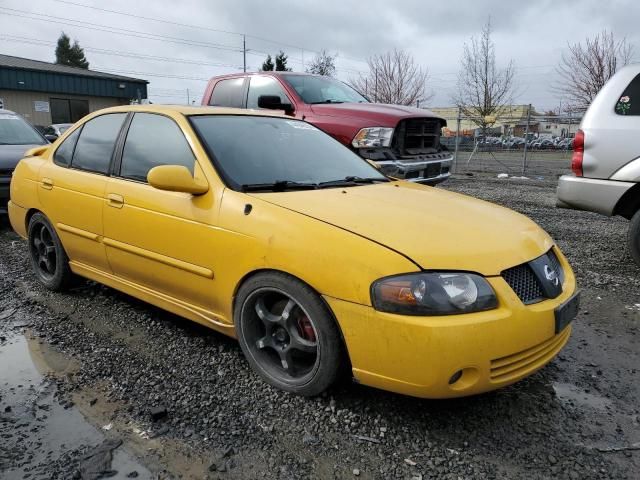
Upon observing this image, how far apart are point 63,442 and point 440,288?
1818mm

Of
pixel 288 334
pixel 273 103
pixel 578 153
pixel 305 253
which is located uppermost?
pixel 273 103

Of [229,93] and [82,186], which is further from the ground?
[229,93]

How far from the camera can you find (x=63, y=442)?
2.30 m

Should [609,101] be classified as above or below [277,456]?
above

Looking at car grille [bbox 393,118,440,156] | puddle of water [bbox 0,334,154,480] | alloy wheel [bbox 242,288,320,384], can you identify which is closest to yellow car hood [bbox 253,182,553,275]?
alloy wheel [bbox 242,288,320,384]

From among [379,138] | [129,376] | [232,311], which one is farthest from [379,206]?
[379,138]

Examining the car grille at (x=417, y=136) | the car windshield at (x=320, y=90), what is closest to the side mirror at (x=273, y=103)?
the car windshield at (x=320, y=90)

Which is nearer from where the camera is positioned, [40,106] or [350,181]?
[350,181]

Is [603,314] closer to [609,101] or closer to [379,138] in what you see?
[609,101]

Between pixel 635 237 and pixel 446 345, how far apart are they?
3.61 meters

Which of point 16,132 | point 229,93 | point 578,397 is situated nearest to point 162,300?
point 578,397

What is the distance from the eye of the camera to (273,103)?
682 centimetres

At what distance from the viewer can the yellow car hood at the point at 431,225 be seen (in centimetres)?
232

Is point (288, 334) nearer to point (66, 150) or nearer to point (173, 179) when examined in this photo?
point (173, 179)
